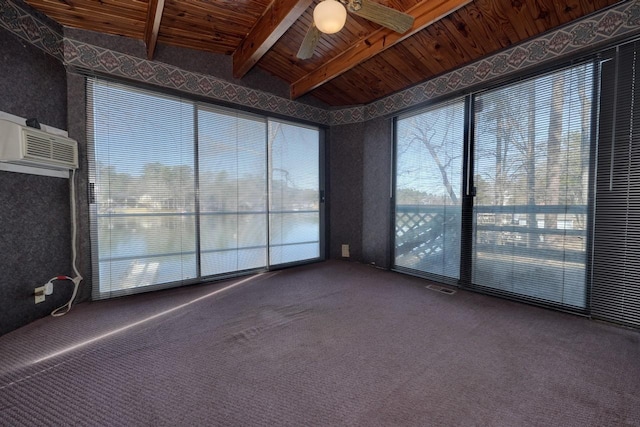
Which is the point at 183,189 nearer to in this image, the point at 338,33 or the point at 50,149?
the point at 50,149

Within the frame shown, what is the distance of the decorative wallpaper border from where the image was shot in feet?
6.10

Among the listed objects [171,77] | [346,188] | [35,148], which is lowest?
[346,188]

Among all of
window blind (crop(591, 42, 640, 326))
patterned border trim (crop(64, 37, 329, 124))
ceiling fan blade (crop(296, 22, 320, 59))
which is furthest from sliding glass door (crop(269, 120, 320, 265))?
window blind (crop(591, 42, 640, 326))

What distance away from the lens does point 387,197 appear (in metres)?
3.51

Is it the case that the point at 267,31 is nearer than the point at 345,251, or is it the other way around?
the point at 267,31

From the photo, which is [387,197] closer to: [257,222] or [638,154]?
[257,222]

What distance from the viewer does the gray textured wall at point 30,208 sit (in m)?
1.78

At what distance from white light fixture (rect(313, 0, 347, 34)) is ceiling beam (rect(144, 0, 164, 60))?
1321 mm

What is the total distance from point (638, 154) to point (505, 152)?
0.79m

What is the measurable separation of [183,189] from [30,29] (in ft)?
5.04

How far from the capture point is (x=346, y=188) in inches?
155

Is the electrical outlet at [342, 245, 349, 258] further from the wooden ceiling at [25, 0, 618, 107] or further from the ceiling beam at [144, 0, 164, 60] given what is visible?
the ceiling beam at [144, 0, 164, 60]

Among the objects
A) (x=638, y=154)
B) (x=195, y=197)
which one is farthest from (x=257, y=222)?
(x=638, y=154)

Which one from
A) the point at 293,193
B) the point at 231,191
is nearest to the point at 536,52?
the point at 293,193
